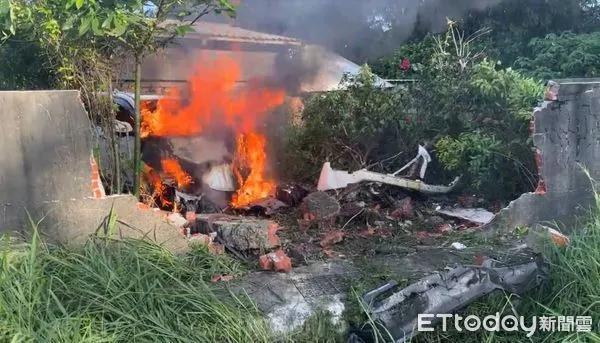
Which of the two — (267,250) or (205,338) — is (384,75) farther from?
(205,338)

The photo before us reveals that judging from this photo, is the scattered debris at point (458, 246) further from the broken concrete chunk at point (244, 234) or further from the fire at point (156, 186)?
the fire at point (156, 186)

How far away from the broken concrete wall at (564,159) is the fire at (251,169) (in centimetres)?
339

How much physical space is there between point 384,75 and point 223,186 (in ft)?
24.5

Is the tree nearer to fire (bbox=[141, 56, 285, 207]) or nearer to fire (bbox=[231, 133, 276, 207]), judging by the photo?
fire (bbox=[141, 56, 285, 207])

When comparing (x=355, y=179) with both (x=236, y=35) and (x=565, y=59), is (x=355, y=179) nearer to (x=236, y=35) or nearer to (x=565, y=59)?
(x=236, y=35)

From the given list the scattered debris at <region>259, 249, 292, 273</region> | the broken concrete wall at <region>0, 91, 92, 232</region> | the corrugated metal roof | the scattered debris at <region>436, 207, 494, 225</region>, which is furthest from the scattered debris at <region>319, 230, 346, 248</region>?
A: the corrugated metal roof

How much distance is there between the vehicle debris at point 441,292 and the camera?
425 centimetres

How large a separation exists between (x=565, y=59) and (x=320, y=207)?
6.45m

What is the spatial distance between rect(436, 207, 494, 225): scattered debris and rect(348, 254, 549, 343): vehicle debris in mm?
1918

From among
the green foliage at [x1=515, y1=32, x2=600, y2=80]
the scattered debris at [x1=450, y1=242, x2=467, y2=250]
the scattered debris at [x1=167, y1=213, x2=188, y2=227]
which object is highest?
the green foliage at [x1=515, y1=32, x2=600, y2=80]

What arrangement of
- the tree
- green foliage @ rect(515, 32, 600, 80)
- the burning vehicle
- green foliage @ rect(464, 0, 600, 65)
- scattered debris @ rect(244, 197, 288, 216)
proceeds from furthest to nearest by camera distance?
green foliage @ rect(464, 0, 600, 65) → green foliage @ rect(515, 32, 600, 80) → the burning vehicle → scattered debris @ rect(244, 197, 288, 216) → the tree

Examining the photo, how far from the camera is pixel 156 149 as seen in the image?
8.23m

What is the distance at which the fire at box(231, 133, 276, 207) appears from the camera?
8.15 m

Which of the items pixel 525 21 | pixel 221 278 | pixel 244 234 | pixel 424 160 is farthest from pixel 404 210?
pixel 525 21
